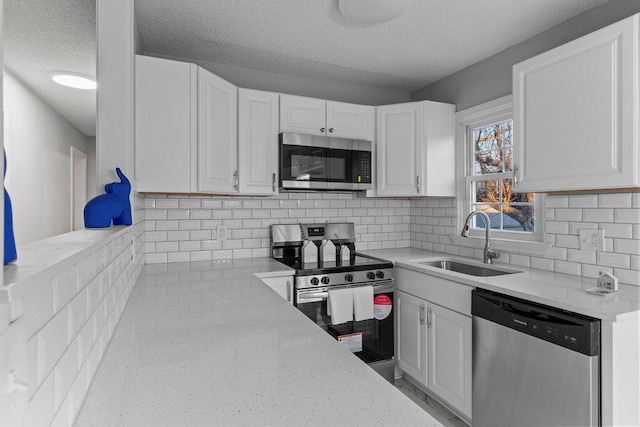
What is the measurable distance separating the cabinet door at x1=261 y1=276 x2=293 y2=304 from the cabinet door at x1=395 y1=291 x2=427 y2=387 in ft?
2.85

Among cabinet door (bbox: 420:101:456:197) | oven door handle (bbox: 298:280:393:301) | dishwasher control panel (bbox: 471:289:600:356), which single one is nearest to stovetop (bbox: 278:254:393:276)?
oven door handle (bbox: 298:280:393:301)

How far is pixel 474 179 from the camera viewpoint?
2.95 m

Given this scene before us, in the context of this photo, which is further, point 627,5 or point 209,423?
point 627,5

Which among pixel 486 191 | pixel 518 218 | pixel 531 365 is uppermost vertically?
pixel 486 191

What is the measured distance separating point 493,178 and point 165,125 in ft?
7.85

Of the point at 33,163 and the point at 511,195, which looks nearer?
the point at 33,163

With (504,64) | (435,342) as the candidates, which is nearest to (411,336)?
(435,342)

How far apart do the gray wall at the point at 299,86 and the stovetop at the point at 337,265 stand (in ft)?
4.88

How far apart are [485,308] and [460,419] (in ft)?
2.77

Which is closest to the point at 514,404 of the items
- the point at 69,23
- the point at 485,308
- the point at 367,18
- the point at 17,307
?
the point at 485,308

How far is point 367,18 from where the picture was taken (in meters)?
2.05

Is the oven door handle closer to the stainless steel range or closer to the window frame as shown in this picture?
the stainless steel range

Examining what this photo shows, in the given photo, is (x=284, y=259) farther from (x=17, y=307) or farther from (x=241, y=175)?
(x=17, y=307)

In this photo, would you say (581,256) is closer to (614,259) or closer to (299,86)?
(614,259)
